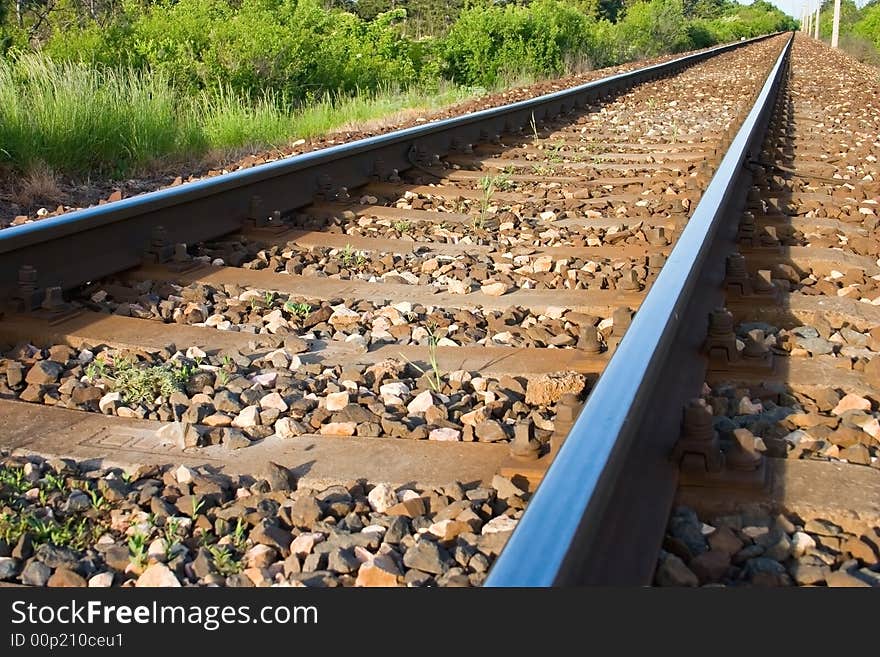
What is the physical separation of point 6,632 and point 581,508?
1022 mm

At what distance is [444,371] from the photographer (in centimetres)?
305

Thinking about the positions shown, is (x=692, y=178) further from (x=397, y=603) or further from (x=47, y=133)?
(x=397, y=603)

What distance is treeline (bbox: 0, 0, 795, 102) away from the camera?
11594 mm

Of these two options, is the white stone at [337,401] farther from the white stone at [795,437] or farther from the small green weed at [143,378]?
the white stone at [795,437]

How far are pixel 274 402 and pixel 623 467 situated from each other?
1.14 metres

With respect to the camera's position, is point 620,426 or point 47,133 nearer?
point 620,426

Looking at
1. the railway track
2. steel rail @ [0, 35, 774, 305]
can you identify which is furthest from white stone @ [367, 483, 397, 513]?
steel rail @ [0, 35, 774, 305]

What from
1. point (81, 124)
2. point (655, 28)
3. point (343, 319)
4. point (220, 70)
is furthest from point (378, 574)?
point (655, 28)

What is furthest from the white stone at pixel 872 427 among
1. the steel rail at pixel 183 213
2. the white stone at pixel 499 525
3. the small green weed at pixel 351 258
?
the steel rail at pixel 183 213

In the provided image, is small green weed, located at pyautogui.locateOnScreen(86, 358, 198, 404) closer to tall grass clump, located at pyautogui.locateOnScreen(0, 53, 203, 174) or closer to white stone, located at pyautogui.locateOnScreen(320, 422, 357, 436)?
white stone, located at pyautogui.locateOnScreen(320, 422, 357, 436)

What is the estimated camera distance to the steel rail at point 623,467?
1553mm

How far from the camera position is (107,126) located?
7.41 meters

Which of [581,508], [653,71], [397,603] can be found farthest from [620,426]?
[653,71]

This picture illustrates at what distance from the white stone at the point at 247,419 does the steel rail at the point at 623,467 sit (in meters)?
1.00
